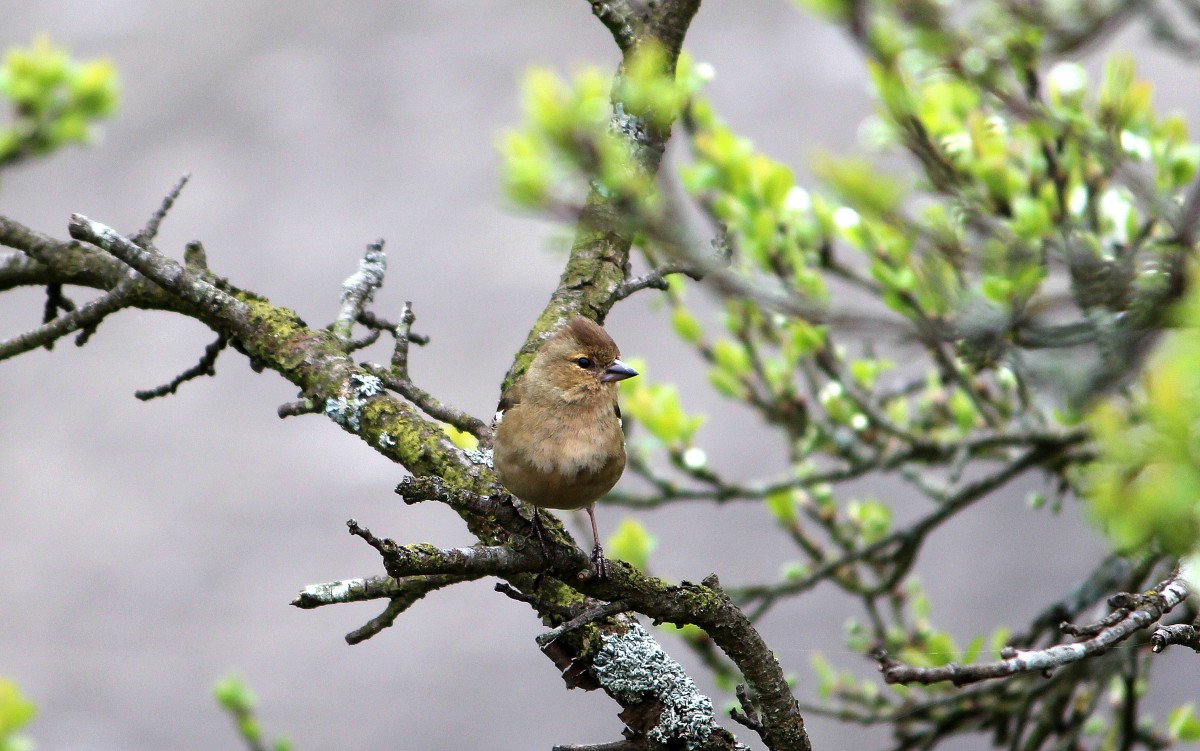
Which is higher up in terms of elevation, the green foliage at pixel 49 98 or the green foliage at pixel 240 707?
the green foliage at pixel 49 98

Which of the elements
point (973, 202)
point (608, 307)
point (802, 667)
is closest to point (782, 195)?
point (608, 307)

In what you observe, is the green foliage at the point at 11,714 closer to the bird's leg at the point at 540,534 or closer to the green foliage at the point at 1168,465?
the bird's leg at the point at 540,534

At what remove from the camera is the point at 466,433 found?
3.29 meters

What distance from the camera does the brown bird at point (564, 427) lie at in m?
2.93

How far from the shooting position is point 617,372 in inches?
143

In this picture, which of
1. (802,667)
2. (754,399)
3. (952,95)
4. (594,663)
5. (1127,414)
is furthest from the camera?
(802,667)

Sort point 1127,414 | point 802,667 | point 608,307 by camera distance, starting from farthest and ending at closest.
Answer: point 802,667
point 608,307
point 1127,414

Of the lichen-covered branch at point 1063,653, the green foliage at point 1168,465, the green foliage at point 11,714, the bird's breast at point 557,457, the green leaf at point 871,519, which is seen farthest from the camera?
the green leaf at point 871,519

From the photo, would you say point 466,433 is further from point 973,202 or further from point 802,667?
point 802,667

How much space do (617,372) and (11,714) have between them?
191 centimetres

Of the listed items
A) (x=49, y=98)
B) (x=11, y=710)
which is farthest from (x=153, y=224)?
(x=11, y=710)

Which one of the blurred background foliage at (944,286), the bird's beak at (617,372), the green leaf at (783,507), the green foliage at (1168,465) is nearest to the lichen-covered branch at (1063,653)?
the blurred background foliage at (944,286)

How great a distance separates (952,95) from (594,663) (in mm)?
2572

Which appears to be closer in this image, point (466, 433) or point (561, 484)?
point (561, 484)
